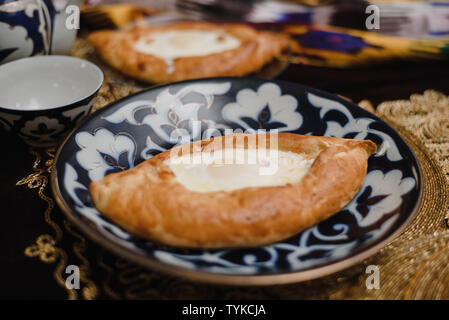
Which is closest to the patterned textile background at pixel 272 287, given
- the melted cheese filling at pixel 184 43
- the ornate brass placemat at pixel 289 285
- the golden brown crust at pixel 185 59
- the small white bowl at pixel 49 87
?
the ornate brass placemat at pixel 289 285

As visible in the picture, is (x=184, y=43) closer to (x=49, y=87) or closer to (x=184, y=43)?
(x=184, y=43)

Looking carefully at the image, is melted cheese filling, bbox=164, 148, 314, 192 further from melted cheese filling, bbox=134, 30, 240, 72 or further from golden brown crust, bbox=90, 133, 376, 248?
melted cheese filling, bbox=134, 30, 240, 72

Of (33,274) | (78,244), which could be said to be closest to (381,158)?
(78,244)

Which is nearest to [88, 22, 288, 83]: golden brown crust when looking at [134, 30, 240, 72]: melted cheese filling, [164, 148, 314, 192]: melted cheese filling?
[134, 30, 240, 72]: melted cheese filling

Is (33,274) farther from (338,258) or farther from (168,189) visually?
(338,258)

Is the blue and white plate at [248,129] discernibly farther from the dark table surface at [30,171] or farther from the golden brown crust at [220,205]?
the dark table surface at [30,171]

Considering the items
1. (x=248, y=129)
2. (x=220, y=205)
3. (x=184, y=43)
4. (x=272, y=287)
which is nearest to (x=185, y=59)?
(x=184, y=43)

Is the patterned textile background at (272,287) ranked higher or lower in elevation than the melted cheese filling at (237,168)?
lower
